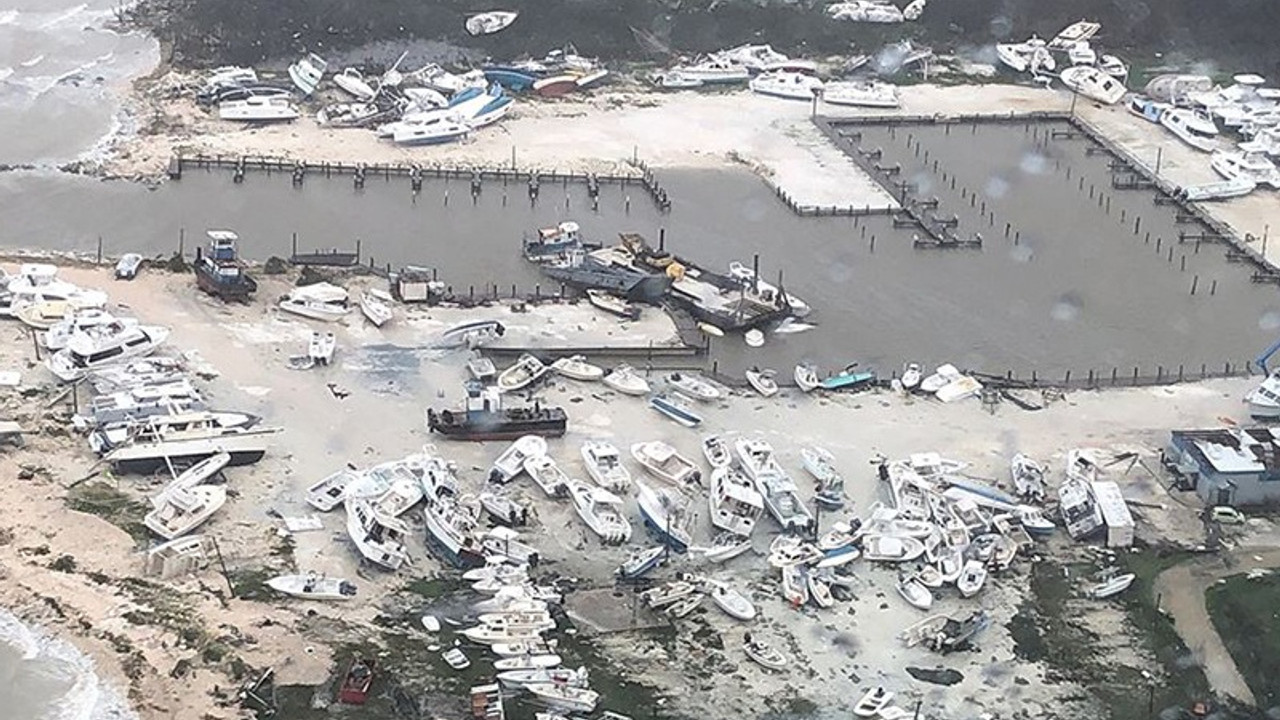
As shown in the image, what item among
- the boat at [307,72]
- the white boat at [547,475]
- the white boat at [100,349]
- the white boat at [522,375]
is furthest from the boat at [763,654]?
the boat at [307,72]

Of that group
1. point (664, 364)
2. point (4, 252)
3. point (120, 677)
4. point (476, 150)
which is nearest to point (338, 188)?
point (476, 150)

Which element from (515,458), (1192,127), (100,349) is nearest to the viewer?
(515,458)

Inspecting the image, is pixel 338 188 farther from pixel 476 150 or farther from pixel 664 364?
pixel 664 364

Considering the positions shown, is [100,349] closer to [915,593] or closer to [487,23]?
[915,593]

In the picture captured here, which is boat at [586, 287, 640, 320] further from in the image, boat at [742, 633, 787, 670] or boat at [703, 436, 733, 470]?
boat at [742, 633, 787, 670]

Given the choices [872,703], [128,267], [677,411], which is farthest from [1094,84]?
[872,703]

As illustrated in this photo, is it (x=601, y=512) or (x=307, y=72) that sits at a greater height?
(x=307, y=72)

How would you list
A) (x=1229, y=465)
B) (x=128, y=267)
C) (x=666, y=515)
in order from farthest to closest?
(x=128, y=267) → (x=1229, y=465) → (x=666, y=515)
